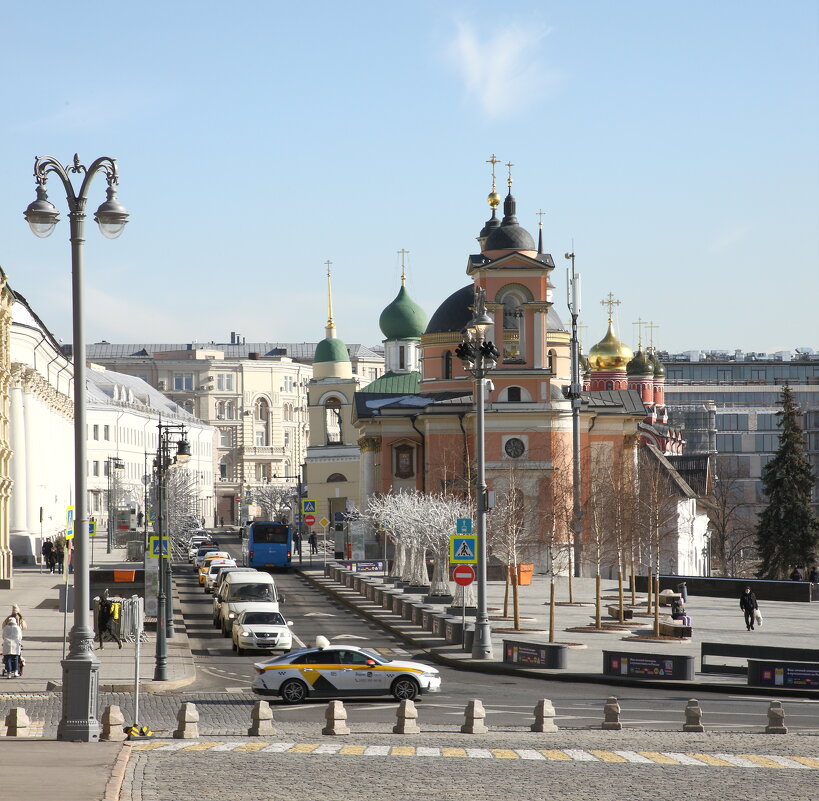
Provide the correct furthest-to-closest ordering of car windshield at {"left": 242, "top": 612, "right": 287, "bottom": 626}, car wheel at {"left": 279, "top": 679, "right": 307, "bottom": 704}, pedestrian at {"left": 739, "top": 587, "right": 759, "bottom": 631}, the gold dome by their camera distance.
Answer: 1. the gold dome
2. pedestrian at {"left": 739, "top": 587, "right": 759, "bottom": 631}
3. car windshield at {"left": 242, "top": 612, "right": 287, "bottom": 626}
4. car wheel at {"left": 279, "top": 679, "right": 307, "bottom": 704}

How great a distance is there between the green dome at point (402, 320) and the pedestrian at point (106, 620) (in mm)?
78749

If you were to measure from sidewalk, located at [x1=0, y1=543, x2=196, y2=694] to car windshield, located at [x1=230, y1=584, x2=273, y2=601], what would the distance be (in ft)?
6.17

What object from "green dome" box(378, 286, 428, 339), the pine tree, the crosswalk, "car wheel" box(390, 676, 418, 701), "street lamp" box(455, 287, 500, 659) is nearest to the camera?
the crosswalk

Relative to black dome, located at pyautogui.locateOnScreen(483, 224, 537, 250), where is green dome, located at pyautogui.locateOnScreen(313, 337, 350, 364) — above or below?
below

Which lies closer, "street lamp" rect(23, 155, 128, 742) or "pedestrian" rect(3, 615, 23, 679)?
"street lamp" rect(23, 155, 128, 742)

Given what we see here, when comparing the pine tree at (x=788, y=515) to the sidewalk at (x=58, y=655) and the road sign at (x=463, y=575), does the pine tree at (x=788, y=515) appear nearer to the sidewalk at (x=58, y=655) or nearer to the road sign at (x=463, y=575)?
the sidewalk at (x=58, y=655)

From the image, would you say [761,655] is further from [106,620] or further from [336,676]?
[106,620]

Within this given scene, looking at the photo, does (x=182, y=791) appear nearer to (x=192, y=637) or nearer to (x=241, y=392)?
(x=192, y=637)

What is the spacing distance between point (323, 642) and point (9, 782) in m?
13.3

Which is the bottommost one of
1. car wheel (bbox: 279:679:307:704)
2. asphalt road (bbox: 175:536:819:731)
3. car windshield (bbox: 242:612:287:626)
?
asphalt road (bbox: 175:536:819:731)

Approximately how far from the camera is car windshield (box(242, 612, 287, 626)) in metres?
38.1

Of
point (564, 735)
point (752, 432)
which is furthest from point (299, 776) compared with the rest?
point (752, 432)

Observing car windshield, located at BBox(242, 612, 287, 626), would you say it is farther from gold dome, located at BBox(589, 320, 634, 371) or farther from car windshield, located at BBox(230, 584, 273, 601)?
gold dome, located at BBox(589, 320, 634, 371)

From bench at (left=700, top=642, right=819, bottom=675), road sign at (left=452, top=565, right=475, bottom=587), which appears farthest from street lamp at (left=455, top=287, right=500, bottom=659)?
bench at (left=700, top=642, right=819, bottom=675)
